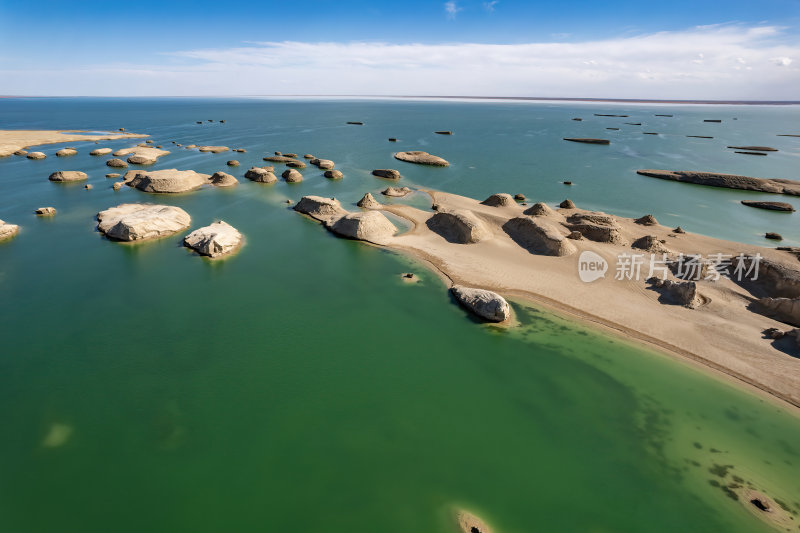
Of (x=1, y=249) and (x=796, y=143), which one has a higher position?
(x=796, y=143)

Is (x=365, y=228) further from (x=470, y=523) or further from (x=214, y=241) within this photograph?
(x=470, y=523)

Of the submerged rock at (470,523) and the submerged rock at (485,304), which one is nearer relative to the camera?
the submerged rock at (470,523)

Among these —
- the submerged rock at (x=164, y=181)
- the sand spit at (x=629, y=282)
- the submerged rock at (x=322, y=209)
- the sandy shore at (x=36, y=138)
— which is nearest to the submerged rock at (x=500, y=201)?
the sand spit at (x=629, y=282)

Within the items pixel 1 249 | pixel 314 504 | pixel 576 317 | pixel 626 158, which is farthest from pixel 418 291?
pixel 626 158

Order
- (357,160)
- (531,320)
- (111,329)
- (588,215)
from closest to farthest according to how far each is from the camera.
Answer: (111,329), (531,320), (588,215), (357,160)

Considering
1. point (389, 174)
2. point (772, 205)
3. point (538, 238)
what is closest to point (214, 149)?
point (389, 174)

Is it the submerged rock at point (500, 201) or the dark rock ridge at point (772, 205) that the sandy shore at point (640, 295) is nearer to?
the submerged rock at point (500, 201)

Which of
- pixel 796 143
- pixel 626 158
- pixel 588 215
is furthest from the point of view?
pixel 796 143

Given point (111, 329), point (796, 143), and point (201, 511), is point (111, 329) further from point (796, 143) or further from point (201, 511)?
point (796, 143)
